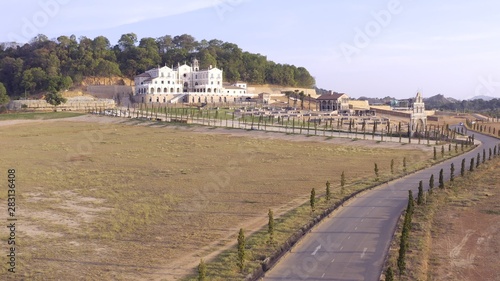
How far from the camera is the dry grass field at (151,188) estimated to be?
20.2 metres

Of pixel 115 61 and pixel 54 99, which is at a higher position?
pixel 115 61

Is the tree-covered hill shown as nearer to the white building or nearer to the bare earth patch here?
the white building

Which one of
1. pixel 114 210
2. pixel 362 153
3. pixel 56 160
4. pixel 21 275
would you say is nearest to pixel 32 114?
pixel 56 160

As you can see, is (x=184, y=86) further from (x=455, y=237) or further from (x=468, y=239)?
(x=468, y=239)

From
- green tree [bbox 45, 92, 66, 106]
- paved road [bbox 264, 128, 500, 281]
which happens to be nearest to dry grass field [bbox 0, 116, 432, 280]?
paved road [bbox 264, 128, 500, 281]

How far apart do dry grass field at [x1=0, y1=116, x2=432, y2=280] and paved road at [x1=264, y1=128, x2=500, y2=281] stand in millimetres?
3595

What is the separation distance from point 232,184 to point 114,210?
34.6 ft

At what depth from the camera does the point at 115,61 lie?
130m

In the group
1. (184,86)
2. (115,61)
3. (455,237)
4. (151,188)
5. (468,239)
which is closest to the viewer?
(468,239)

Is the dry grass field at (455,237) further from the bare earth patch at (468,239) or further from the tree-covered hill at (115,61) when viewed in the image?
the tree-covered hill at (115,61)

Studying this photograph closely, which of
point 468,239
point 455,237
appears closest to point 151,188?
point 455,237

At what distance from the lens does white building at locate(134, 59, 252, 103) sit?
11075 centimetres

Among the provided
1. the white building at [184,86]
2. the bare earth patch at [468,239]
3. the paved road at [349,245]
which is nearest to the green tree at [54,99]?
the white building at [184,86]

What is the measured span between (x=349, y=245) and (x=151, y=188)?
17.3m
